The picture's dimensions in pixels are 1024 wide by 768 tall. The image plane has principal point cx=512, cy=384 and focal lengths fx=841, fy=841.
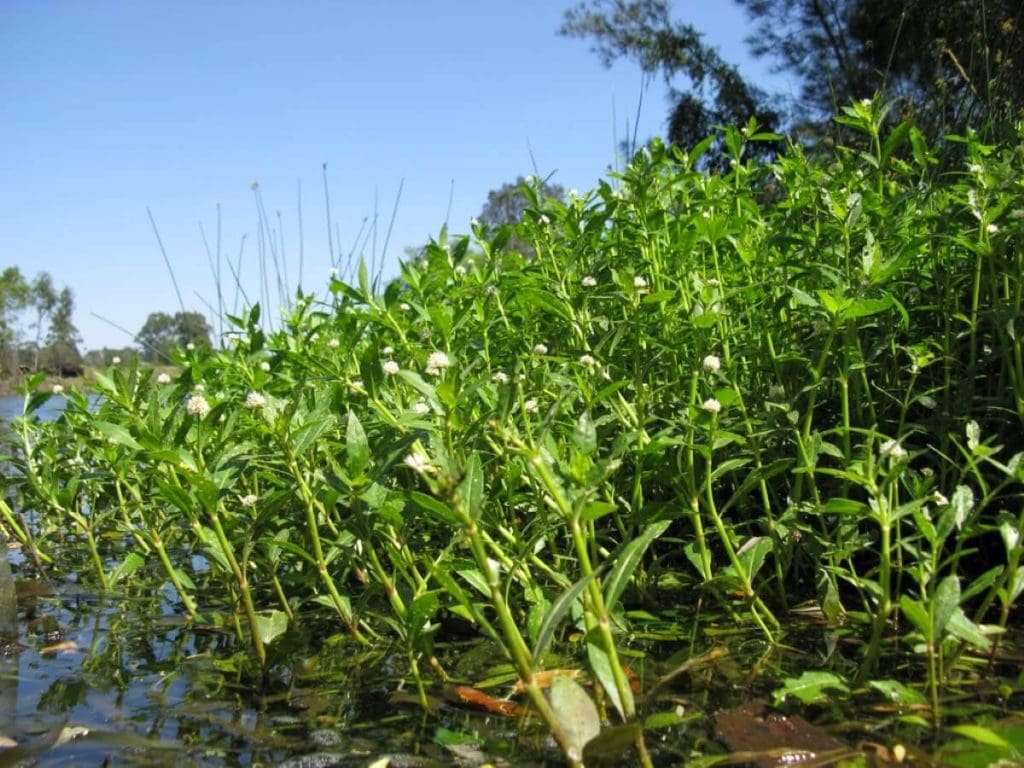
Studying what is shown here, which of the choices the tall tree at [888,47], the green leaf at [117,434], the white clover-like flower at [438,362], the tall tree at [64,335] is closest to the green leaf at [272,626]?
the green leaf at [117,434]

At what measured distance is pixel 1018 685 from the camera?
1517mm

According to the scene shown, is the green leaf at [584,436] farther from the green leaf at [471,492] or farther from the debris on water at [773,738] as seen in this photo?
the debris on water at [773,738]

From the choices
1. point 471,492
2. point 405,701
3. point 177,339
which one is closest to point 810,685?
point 471,492

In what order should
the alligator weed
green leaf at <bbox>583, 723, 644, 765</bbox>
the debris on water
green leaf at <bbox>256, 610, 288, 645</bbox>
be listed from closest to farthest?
green leaf at <bbox>583, 723, 644, 765</bbox>
the debris on water
the alligator weed
green leaf at <bbox>256, 610, 288, 645</bbox>

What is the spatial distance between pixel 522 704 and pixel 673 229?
1376 millimetres

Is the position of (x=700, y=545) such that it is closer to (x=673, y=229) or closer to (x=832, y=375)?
(x=832, y=375)

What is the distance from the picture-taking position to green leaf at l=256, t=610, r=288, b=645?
1932 mm

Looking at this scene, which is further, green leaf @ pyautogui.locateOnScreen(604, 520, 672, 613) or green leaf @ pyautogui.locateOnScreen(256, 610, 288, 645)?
green leaf @ pyautogui.locateOnScreen(256, 610, 288, 645)

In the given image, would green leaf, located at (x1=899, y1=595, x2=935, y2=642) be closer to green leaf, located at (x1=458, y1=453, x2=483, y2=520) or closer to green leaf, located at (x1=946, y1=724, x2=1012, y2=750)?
green leaf, located at (x1=946, y1=724, x2=1012, y2=750)

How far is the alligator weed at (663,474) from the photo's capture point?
1.43 meters

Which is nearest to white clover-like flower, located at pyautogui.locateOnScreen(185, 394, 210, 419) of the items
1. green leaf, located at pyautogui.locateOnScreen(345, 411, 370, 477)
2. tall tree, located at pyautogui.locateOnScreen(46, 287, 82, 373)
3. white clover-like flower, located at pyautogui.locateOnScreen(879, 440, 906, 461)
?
green leaf, located at pyautogui.locateOnScreen(345, 411, 370, 477)

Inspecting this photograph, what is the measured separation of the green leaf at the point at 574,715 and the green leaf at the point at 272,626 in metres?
0.90

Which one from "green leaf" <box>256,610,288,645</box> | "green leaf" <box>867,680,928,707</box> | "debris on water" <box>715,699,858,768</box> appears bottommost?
"debris on water" <box>715,699,858,768</box>

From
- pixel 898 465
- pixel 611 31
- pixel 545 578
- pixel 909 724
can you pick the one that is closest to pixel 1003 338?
pixel 898 465
